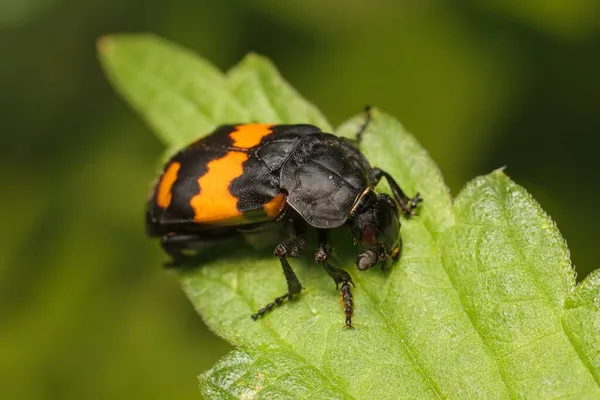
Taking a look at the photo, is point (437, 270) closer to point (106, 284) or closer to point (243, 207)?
point (243, 207)

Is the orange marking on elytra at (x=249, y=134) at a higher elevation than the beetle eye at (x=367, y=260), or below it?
higher

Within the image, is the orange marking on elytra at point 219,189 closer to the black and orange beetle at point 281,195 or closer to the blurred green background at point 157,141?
the black and orange beetle at point 281,195

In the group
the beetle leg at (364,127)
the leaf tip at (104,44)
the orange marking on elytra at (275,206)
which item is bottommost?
the orange marking on elytra at (275,206)

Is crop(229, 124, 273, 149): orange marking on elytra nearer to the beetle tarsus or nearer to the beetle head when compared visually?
the beetle head

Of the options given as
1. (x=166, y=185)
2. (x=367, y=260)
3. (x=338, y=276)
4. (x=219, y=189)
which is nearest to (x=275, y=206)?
(x=219, y=189)

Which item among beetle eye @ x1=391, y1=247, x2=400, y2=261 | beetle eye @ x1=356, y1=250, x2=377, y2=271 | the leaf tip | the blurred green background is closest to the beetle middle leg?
beetle eye @ x1=356, y1=250, x2=377, y2=271

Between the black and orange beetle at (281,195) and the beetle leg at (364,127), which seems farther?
the beetle leg at (364,127)

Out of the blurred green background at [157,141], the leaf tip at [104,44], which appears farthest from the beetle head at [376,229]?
the leaf tip at [104,44]

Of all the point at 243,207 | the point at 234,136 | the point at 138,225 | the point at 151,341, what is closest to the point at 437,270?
the point at 243,207

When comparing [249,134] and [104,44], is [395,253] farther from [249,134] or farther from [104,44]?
[104,44]
